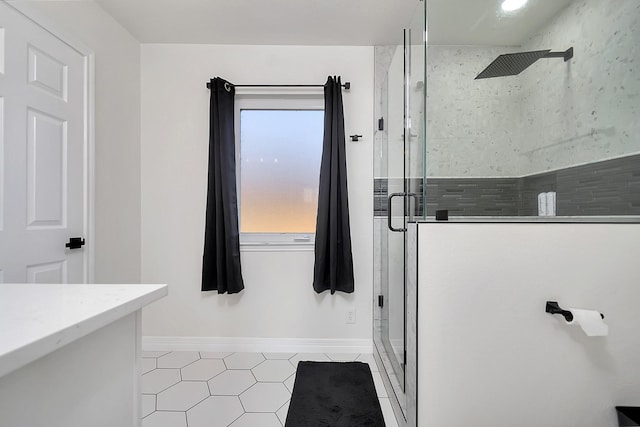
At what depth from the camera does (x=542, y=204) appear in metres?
1.27

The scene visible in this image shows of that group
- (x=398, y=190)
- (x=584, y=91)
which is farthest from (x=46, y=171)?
(x=584, y=91)

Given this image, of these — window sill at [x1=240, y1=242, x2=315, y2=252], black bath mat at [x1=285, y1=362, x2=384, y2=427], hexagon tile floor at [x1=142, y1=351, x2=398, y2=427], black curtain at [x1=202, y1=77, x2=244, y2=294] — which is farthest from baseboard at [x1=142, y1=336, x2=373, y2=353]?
window sill at [x1=240, y1=242, x2=315, y2=252]

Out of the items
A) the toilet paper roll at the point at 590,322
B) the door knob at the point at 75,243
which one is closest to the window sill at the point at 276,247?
the door knob at the point at 75,243

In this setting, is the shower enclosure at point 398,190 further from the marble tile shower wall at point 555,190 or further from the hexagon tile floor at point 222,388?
the hexagon tile floor at point 222,388

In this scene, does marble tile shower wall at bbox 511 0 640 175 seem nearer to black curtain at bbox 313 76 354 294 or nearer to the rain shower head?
the rain shower head

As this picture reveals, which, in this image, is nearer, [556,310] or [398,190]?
[556,310]

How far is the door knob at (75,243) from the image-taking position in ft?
4.90

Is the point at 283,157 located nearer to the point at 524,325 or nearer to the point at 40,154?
the point at 40,154

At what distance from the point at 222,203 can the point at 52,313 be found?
1.54 metres

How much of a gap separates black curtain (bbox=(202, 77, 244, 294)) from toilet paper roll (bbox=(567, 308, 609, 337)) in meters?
1.87

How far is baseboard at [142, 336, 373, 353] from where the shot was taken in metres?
2.04

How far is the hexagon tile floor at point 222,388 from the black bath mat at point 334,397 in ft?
0.18

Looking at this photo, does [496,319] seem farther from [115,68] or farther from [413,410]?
[115,68]

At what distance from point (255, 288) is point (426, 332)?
4.54 feet
